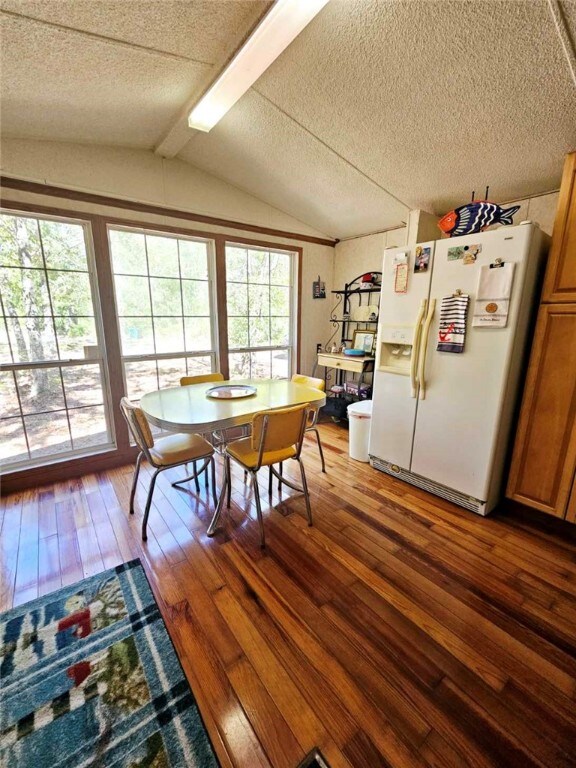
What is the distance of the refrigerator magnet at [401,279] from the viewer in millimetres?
2391

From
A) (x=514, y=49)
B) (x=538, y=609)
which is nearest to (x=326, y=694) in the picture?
(x=538, y=609)

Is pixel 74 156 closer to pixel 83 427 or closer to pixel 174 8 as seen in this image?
pixel 174 8

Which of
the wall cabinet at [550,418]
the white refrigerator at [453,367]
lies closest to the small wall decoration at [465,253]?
the white refrigerator at [453,367]

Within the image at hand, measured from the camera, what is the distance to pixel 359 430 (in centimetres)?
296

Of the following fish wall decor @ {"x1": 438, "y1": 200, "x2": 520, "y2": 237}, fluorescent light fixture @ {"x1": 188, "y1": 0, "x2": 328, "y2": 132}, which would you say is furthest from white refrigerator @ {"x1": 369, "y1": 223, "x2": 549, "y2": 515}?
fluorescent light fixture @ {"x1": 188, "y1": 0, "x2": 328, "y2": 132}

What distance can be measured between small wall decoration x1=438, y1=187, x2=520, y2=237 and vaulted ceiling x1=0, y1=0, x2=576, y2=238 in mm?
331

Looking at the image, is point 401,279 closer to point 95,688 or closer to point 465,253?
point 465,253

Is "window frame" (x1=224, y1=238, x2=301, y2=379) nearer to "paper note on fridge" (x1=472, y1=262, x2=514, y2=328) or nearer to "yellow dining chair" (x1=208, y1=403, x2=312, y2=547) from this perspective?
"yellow dining chair" (x1=208, y1=403, x2=312, y2=547)

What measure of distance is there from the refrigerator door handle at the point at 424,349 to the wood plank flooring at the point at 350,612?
87 centimetres

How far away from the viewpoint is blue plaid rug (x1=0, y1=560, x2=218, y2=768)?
3.30 ft

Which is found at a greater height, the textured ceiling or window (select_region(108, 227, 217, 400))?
the textured ceiling

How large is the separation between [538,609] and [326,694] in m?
1.14

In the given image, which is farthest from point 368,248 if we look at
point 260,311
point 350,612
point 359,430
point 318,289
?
point 350,612

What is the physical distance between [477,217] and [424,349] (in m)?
0.93
